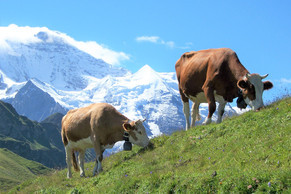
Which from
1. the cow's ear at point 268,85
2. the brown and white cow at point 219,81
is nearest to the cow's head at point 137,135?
the brown and white cow at point 219,81

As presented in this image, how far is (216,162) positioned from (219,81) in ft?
18.0

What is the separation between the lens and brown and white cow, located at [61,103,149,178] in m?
17.5

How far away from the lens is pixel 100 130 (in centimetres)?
1756

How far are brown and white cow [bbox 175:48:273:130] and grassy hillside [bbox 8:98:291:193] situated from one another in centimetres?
116

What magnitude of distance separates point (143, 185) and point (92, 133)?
7.26 m

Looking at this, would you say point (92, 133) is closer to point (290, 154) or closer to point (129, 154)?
point (129, 154)

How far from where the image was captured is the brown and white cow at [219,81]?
14.9 meters

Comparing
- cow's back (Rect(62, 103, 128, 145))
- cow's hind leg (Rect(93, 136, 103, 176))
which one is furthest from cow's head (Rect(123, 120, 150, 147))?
cow's hind leg (Rect(93, 136, 103, 176))

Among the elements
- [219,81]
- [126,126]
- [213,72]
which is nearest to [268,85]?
[219,81]

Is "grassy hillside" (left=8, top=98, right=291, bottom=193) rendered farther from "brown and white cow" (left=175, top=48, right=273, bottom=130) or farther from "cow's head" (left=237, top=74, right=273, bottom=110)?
"brown and white cow" (left=175, top=48, right=273, bottom=130)

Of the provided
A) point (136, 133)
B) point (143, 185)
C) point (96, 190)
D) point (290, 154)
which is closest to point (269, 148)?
point (290, 154)

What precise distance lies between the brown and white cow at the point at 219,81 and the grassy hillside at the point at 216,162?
116 centimetres

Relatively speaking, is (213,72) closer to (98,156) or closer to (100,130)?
(100,130)

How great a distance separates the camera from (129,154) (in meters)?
17.7
